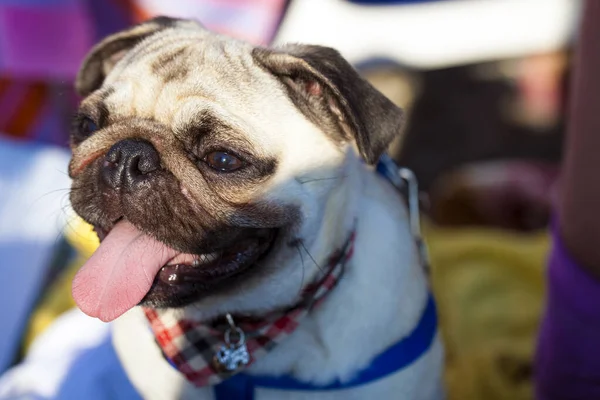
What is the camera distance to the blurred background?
249 centimetres

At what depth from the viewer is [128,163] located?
1457mm

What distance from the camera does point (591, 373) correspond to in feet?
6.48

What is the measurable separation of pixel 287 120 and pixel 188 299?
409 mm

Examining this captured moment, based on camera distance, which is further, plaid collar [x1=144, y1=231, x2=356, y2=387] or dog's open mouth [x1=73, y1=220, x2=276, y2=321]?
plaid collar [x1=144, y1=231, x2=356, y2=387]


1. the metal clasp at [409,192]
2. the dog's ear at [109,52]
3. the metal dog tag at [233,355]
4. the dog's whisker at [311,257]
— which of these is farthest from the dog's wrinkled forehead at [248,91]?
the metal dog tag at [233,355]

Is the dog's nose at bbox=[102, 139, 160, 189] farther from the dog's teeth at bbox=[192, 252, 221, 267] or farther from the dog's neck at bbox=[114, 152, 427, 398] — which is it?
the dog's neck at bbox=[114, 152, 427, 398]

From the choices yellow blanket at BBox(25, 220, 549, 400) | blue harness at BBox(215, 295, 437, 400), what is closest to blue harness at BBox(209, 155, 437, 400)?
blue harness at BBox(215, 295, 437, 400)

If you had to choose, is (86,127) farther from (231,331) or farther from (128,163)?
(231,331)

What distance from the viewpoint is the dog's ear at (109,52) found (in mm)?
1796

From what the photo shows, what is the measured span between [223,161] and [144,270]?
27cm

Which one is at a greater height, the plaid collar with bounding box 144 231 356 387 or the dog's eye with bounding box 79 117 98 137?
the dog's eye with bounding box 79 117 98 137

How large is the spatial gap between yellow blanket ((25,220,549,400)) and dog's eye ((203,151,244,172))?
0.96m

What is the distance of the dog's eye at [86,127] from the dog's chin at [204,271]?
0.34 m

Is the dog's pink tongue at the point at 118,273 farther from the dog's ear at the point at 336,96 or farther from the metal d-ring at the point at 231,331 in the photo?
the dog's ear at the point at 336,96
